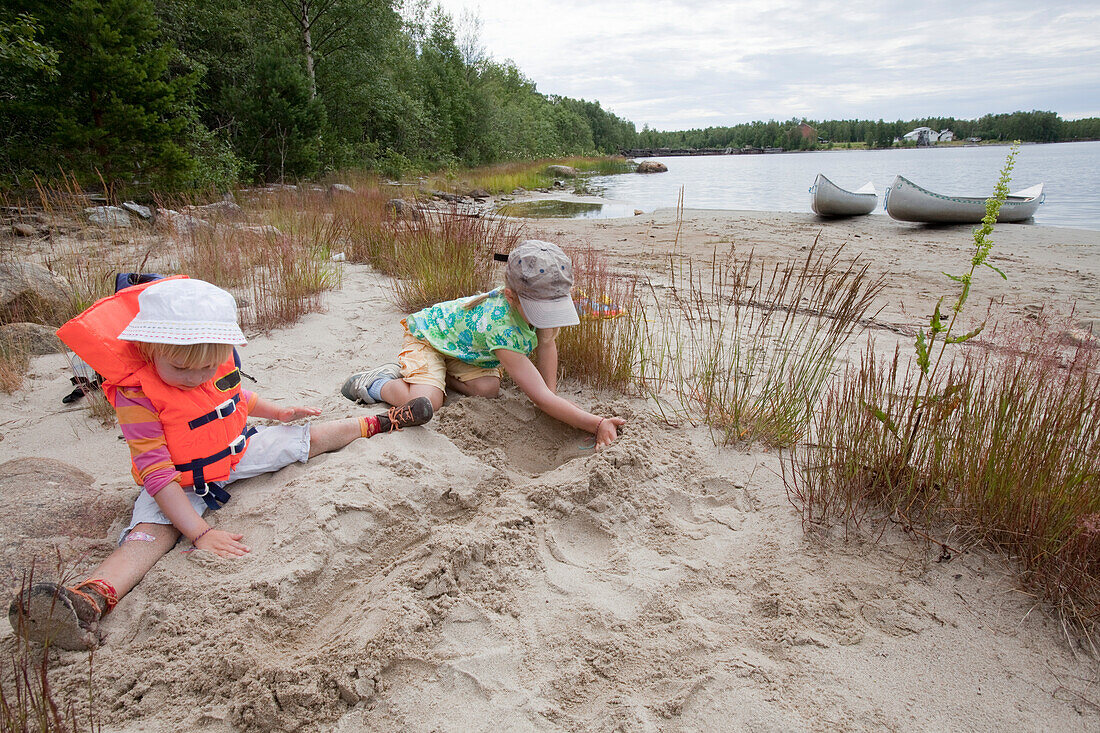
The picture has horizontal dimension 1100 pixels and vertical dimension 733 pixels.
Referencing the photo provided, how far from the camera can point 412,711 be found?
1.52m

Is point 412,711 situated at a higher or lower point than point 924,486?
lower

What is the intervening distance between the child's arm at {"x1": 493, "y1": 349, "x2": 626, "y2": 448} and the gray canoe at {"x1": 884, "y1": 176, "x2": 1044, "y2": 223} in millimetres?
12140

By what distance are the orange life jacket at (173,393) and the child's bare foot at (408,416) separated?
0.62 m

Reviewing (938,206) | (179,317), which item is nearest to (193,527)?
(179,317)

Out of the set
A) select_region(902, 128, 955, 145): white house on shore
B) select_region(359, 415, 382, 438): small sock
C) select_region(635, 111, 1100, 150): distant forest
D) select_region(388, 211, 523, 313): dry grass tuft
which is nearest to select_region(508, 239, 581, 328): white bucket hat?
select_region(359, 415, 382, 438): small sock

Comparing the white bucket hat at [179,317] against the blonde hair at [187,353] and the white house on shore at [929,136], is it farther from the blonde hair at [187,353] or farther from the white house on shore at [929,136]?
the white house on shore at [929,136]

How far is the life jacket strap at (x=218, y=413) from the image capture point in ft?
7.27

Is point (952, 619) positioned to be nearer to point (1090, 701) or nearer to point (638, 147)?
point (1090, 701)

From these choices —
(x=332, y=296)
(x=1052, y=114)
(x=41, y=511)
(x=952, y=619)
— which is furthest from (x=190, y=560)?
(x=1052, y=114)

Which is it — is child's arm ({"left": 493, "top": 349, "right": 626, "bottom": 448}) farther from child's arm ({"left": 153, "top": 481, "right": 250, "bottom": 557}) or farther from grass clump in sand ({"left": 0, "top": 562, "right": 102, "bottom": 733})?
grass clump in sand ({"left": 0, "top": 562, "right": 102, "bottom": 733})

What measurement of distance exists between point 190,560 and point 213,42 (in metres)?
20.2

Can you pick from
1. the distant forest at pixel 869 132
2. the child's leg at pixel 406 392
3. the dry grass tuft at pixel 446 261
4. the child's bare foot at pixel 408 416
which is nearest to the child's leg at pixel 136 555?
the child's bare foot at pixel 408 416

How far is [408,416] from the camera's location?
9.05 feet

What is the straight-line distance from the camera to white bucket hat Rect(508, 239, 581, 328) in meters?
2.79
